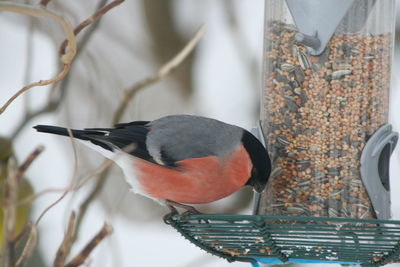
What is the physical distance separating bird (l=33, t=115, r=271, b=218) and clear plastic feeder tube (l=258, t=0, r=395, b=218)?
6.0 inches

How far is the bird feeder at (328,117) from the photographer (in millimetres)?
2748

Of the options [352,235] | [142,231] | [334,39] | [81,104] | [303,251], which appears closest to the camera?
[352,235]

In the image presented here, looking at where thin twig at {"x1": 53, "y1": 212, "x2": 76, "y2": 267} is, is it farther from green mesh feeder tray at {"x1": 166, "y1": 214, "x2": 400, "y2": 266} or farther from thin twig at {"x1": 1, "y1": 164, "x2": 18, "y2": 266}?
green mesh feeder tray at {"x1": 166, "y1": 214, "x2": 400, "y2": 266}

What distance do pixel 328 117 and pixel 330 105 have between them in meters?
0.05

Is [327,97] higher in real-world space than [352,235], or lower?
higher

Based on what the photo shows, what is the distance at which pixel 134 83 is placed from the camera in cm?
537

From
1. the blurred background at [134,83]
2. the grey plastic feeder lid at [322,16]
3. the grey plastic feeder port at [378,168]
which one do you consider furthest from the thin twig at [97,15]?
the blurred background at [134,83]

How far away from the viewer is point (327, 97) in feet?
9.16

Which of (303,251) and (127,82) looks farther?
(127,82)

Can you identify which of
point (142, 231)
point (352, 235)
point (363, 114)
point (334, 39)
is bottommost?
point (142, 231)

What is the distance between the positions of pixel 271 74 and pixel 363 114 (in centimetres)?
40

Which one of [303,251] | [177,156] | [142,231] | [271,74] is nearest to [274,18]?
[271,74]

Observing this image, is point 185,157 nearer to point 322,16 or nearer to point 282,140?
point 282,140

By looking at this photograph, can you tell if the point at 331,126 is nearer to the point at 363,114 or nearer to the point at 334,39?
the point at 363,114
